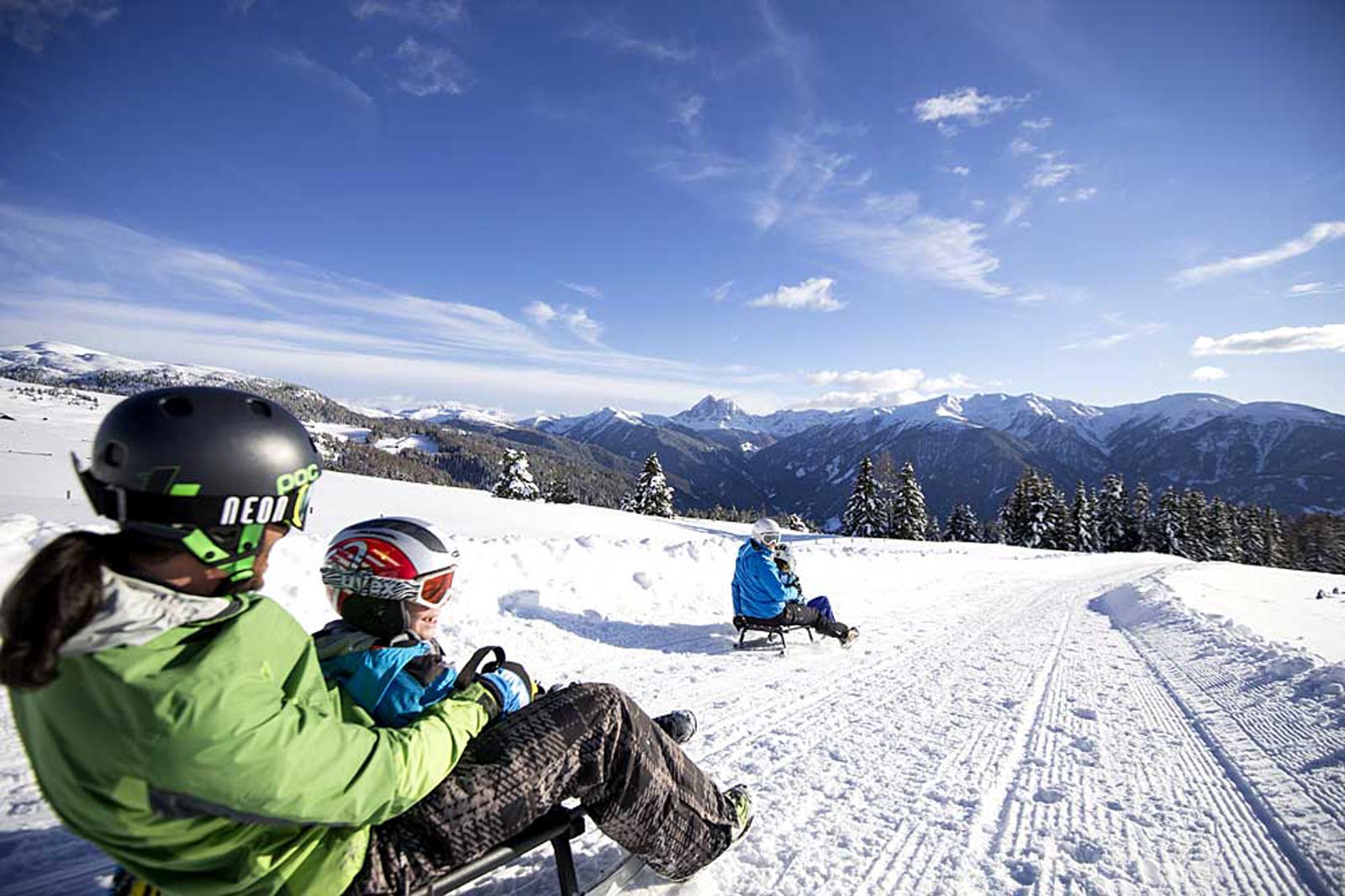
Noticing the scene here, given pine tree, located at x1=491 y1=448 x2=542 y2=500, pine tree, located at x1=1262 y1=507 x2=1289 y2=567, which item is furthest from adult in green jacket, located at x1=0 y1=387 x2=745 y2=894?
pine tree, located at x1=1262 y1=507 x2=1289 y2=567

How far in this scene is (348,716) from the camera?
2168mm

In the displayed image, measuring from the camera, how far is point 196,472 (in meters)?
1.78

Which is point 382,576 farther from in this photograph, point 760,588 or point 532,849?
point 760,588

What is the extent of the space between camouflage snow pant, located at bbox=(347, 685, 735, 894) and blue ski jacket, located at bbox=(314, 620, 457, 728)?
299 mm

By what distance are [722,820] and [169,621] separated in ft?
8.56

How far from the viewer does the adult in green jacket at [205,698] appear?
1.40m

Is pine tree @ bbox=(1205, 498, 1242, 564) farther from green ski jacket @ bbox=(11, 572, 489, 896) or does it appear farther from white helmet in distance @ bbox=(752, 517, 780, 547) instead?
green ski jacket @ bbox=(11, 572, 489, 896)

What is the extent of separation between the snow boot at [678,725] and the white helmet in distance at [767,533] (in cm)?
471

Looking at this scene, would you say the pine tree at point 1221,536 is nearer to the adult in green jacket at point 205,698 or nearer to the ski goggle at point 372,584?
the ski goggle at point 372,584

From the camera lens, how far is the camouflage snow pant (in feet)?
7.45

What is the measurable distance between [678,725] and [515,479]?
46271mm

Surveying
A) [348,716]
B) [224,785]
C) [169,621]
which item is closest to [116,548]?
[169,621]

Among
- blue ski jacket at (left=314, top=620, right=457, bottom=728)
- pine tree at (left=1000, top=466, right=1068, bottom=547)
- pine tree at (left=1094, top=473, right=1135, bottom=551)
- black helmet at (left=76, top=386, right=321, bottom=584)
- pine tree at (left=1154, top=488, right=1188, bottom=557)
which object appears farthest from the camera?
pine tree at (left=1094, top=473, right=1135, bottom=551)

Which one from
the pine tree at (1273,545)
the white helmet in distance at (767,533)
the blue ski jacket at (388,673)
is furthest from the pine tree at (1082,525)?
the blue ski jacket at (388,673)
